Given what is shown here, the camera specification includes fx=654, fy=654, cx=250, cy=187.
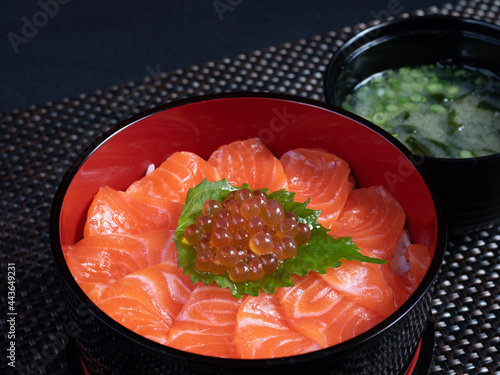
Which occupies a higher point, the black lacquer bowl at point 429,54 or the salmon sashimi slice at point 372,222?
the black lacquer bowl at point 429,54

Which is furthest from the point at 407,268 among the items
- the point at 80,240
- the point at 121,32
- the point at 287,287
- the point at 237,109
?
the point at 121,32

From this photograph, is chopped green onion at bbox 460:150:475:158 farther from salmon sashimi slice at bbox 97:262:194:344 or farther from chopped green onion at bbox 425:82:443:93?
salmon sashimi slice at bbox 97:262:194:344

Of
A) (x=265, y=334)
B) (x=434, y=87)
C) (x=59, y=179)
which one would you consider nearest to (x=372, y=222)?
(x=265, y=334)

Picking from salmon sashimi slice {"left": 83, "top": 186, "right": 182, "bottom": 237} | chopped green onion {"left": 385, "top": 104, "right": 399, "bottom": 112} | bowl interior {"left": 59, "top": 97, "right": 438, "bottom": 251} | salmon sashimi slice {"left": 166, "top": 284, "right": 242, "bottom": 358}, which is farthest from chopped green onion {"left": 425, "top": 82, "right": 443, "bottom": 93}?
salmon sashimi slice {"left": 166, "top": 284, "right": 242, "bottom": 358}

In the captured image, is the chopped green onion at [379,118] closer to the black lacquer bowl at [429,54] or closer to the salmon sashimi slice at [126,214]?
the black lacquer bowl at [429,54]

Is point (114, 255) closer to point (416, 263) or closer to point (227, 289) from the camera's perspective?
point (227, 289)

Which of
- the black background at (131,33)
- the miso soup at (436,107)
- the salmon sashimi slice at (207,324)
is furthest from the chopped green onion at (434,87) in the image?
the salmon sashimi slice at (207,324)
